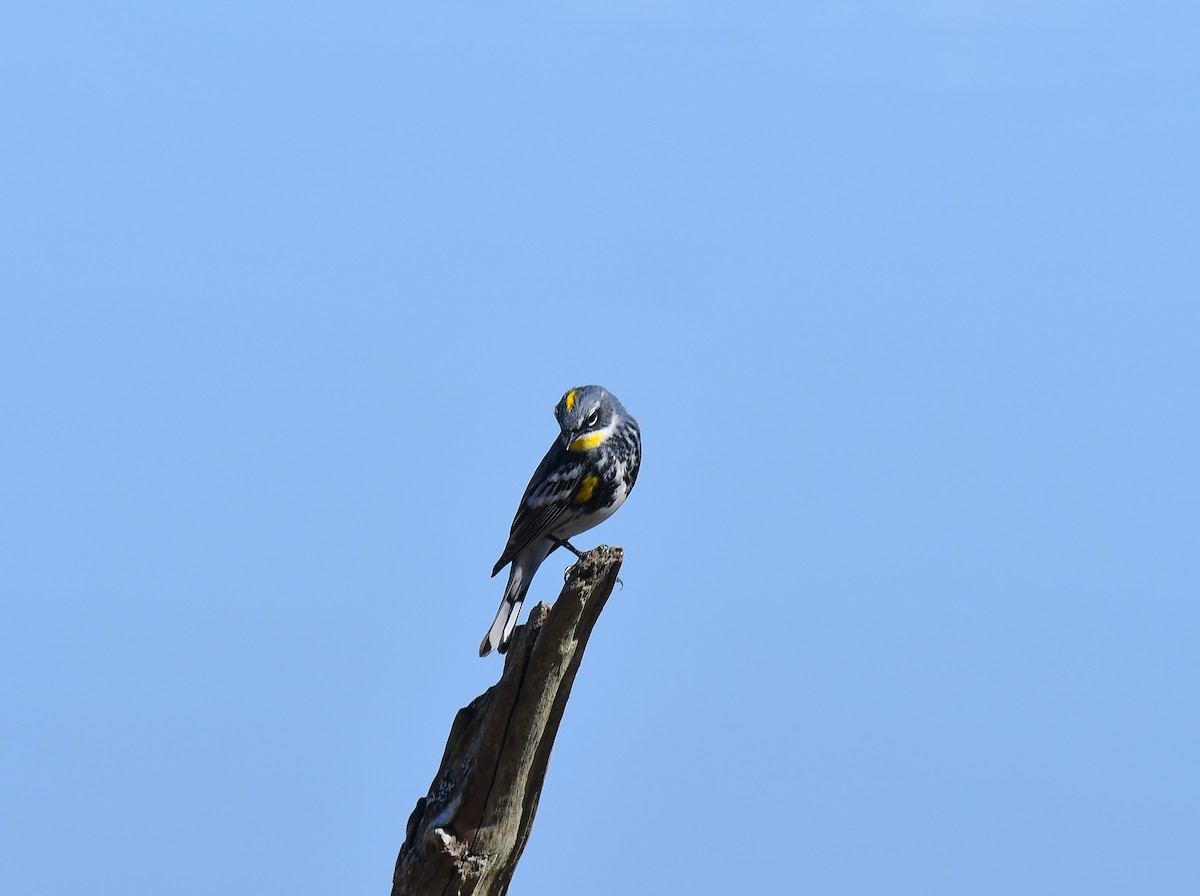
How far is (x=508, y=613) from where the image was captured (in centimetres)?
919

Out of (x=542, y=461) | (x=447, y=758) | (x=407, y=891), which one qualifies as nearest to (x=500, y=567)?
(x=542, y=461)

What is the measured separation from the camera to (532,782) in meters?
7.32

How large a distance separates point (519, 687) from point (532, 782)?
21.9 inches

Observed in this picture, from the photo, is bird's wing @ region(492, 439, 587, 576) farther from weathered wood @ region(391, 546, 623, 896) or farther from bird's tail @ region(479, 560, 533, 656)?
weathered wood @ region(391, 546, 623, 896)

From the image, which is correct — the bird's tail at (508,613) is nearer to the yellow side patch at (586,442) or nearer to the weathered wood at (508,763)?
the yellow side patch at (586,442)

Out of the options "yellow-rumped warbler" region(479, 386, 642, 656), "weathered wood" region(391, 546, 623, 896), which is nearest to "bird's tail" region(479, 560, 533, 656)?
"yellow-rumped warbler" region(479, 386, 642, 656)

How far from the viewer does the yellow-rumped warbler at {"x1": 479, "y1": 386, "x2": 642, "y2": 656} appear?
30.0ft

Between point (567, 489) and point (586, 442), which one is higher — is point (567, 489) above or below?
below

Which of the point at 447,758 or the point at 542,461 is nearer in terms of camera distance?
the point at 447,758

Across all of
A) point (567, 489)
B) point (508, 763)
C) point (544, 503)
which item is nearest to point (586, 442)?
point (567, 489)

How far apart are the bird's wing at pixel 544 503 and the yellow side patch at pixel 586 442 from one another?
0.08 metres

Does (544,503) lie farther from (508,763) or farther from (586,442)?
(508,763)

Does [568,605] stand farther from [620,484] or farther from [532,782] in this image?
[620,484]

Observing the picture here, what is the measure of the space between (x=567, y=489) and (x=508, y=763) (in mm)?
2460
